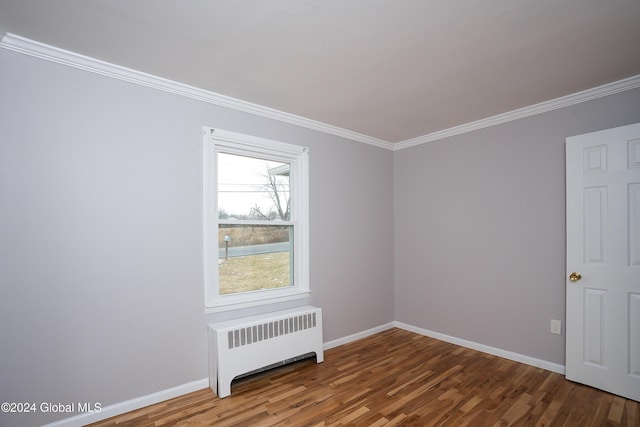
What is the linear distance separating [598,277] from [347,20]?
2.87 m

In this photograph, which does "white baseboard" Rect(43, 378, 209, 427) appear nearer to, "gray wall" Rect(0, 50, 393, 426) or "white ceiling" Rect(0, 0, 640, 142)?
"gray wall" Rect(0, 50, 393, 426)

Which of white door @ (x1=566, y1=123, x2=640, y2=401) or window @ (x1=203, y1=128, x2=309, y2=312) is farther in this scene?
window @ (x1=203, y1=128, x2=309, y2=312)

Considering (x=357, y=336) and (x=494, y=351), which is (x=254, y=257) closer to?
(x=357, y=336)

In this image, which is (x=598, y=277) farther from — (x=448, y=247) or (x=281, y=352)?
(x=281, y=352)

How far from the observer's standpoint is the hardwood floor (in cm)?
223

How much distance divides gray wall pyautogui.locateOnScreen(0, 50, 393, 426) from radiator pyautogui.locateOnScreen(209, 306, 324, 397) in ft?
0.68

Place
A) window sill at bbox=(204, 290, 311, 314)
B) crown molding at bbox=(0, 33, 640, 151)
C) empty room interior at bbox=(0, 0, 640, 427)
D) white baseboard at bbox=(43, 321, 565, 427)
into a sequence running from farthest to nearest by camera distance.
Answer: window sill at bbox=(204, 290, 311, 314), white baseboard at bbox=(43, 321, 565, 427), crown molding at bbox=(0, 33, 640, 151), empty room interior at bbox=(0, 0, 640, 427)

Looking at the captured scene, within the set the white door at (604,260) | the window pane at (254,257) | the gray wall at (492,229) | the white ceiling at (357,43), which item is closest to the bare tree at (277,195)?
the window pane at (254,257)

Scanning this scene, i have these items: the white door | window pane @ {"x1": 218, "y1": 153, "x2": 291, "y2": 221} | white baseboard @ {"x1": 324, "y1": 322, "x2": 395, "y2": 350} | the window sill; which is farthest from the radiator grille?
the white door

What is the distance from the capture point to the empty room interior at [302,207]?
1953mm

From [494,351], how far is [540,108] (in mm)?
2547

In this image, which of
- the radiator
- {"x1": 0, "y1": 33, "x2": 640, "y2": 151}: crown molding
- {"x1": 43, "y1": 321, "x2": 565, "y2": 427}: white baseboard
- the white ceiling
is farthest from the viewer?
the radiator

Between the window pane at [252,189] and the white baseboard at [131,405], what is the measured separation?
4.76ft

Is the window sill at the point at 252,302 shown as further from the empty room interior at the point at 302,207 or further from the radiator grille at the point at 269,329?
the radiator grille at the point at 269,329
